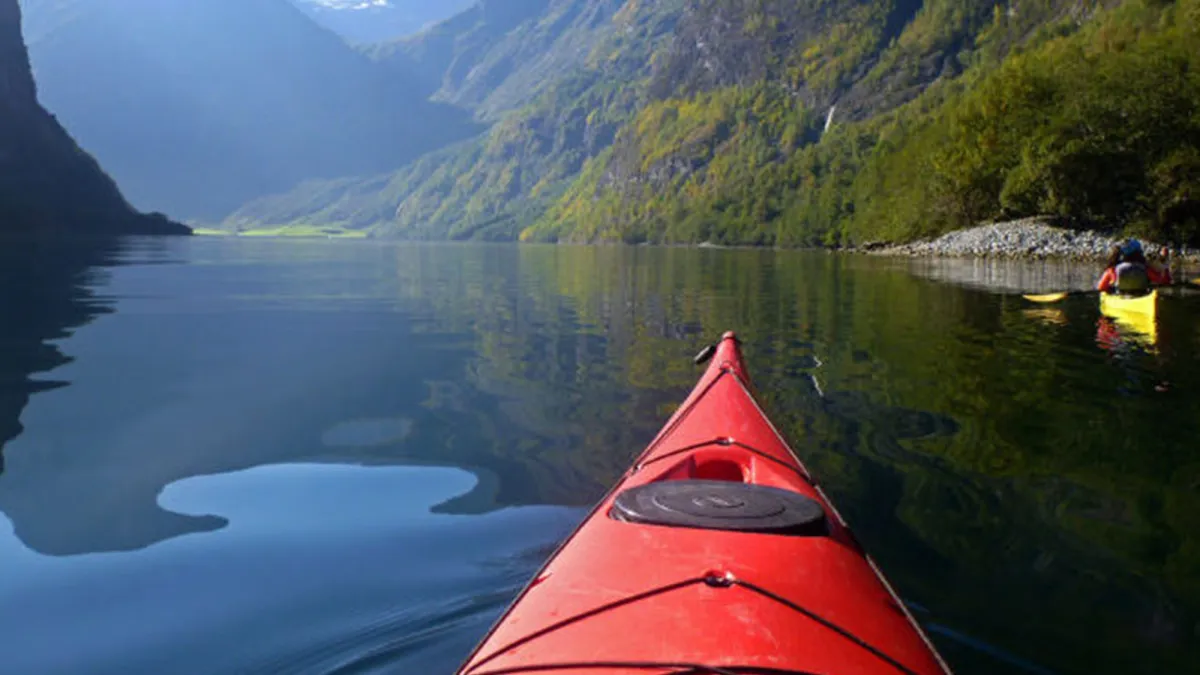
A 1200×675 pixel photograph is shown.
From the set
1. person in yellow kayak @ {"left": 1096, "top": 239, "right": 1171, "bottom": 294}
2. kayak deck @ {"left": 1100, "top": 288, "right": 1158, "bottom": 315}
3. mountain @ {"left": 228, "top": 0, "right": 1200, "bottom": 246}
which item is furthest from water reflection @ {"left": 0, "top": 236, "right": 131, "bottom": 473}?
mountain @ {"left": 228, "top": 0, "right": 1200, "bottom": 246}

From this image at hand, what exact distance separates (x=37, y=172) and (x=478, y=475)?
115 metres

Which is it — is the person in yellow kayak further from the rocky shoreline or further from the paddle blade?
the rocky shoreline

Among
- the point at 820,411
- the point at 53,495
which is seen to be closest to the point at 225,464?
the point at 53,495

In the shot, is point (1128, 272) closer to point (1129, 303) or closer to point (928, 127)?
point (1129, 303)

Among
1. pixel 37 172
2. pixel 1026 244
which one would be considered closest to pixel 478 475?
pixel 1026 244

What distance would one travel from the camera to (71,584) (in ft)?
20.5

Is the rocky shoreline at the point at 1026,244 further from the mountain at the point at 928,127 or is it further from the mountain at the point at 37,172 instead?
the mountain at the point at 37,172

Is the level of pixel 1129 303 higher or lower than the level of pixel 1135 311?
higher

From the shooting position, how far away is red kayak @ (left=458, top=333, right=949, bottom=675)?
3129mm

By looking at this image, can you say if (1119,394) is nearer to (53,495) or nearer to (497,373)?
(497,373)

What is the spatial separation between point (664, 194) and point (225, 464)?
7041 inches

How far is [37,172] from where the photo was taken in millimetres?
98688

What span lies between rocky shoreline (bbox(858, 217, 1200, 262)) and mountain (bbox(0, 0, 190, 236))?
9276 centimetres

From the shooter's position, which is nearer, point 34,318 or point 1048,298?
point 34,318
